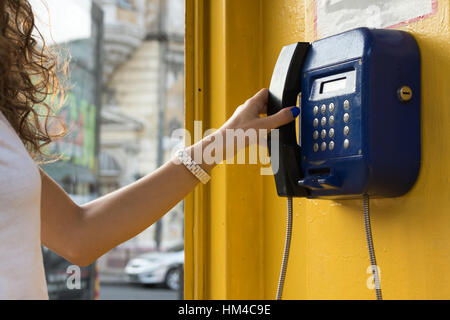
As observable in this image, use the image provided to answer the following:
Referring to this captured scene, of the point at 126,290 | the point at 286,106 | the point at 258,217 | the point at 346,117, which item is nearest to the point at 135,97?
the point at 126,290

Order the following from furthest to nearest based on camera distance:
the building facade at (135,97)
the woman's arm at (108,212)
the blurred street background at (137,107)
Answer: the building facade at (135,97)
the blurred street background at (137,107)
the woman's arm at (108,212)

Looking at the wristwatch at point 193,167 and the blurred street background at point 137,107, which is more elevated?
the blurred street background at point 137,107

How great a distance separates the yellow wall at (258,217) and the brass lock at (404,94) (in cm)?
10

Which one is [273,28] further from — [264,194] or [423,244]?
[423,244]

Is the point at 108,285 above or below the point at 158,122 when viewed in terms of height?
below

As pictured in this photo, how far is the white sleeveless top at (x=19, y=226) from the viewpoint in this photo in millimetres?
705

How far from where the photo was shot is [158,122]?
12.2m

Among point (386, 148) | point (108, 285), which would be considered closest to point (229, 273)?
point (386, 148)

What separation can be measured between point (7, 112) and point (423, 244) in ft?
2.14

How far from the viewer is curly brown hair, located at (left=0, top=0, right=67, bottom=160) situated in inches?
35.0

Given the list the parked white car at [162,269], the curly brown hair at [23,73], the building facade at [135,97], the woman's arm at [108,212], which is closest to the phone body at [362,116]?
the woman's arm at [108,212]

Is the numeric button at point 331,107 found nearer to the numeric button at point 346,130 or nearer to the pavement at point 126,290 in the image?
the numeric button at point 346,130

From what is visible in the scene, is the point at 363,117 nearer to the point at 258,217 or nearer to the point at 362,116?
the point at 362,116

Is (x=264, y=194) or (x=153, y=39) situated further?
(x=153, y=39)
